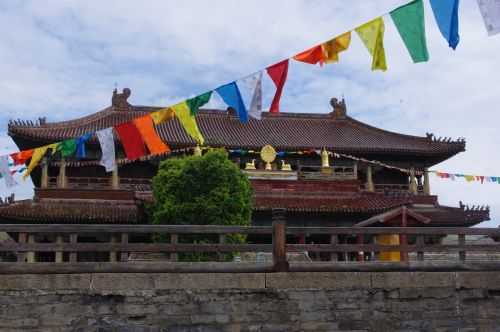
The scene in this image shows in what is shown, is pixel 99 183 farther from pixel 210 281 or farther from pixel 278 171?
pixel 210 281

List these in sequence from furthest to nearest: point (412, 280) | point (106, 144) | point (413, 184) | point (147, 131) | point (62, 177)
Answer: point (413, 184)
point (62, 177)
point (106, 144)
point (147, 131)
point (412, 280)

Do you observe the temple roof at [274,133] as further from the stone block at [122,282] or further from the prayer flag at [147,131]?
the stone block at [122,282]

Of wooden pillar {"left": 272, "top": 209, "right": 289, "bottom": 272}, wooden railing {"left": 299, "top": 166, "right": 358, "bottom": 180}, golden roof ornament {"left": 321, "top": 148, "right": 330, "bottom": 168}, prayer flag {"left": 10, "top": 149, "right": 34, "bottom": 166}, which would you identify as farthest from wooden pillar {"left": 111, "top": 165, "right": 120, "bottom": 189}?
wooden pillar {"left": 272, "top": 209, "right": 289, "bottom": 272}

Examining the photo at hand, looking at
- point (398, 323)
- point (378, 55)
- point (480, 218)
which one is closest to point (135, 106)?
point (480, 218)

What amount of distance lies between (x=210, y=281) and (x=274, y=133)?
2230 cm

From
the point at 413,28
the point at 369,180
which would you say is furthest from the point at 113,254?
the point at 369,180

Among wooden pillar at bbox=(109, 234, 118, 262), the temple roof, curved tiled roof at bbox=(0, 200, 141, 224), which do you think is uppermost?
the temple roof

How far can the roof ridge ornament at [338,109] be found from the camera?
33.4m

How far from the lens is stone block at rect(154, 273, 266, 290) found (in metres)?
8.94

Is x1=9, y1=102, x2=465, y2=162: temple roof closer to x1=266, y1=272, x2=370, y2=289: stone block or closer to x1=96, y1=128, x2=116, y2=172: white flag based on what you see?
x1=96, y1=128, x2=116, y2=172: white flag

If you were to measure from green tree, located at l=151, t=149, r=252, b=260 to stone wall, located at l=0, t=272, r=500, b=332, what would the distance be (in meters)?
9.69

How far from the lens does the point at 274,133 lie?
102 feet

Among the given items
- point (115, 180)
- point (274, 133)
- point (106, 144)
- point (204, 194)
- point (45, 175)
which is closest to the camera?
point (106, 144)

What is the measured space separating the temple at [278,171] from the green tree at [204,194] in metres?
3.34
